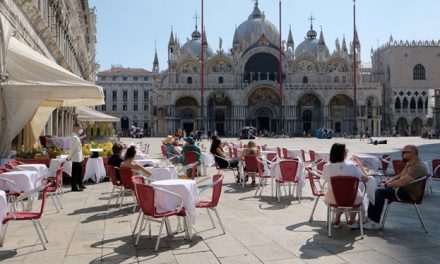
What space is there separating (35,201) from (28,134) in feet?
23.6

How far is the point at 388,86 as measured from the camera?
2950 inches

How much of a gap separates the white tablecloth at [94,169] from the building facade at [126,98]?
3158 inches

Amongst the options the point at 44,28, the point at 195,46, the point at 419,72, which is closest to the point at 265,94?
the point at 195,46

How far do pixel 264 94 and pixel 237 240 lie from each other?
62405 millimetres

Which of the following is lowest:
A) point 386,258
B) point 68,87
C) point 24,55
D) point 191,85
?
point 386,258

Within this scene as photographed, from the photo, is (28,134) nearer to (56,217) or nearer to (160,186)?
(56,217)

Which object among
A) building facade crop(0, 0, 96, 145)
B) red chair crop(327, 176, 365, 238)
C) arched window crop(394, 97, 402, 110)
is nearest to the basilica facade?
arched window crop(394, 97, 402, 110)

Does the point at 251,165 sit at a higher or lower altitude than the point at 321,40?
lower

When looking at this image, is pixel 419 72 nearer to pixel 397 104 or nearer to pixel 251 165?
pixel 397 104

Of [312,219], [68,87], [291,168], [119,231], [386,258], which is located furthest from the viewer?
[68,87]

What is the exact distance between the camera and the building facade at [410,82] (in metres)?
72.6

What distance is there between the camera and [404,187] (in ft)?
25.2

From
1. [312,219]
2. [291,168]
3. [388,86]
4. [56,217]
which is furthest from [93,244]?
[388,86]

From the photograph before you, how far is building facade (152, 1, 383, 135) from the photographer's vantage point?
67.6 metres
